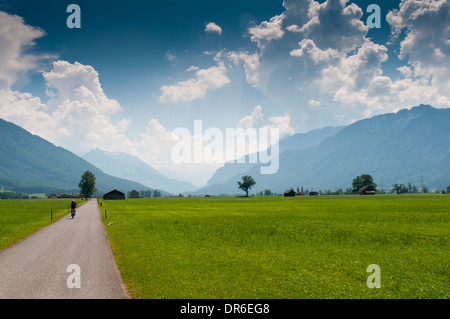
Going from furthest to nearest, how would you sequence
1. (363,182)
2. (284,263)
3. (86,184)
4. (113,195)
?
(363,182) → (113,195) → (86,184) → (284,263)

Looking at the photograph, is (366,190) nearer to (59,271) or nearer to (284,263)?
(284,263)

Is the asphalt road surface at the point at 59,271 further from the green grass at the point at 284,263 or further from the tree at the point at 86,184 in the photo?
the tree at the point at 86,184

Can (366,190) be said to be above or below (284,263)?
below

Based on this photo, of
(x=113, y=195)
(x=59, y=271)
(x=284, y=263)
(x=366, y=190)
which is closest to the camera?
(x=59, y=271)

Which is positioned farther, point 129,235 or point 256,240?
point 129,235

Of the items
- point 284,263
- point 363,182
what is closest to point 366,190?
point 363,182

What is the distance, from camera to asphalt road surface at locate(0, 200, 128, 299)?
11255 millimetres

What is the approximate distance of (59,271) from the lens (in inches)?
562

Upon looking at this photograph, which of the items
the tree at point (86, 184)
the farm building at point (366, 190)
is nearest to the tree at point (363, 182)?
the farm building at point (366, 190)

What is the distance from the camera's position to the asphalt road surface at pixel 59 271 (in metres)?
11.3

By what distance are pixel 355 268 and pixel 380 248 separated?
6.60 meters
